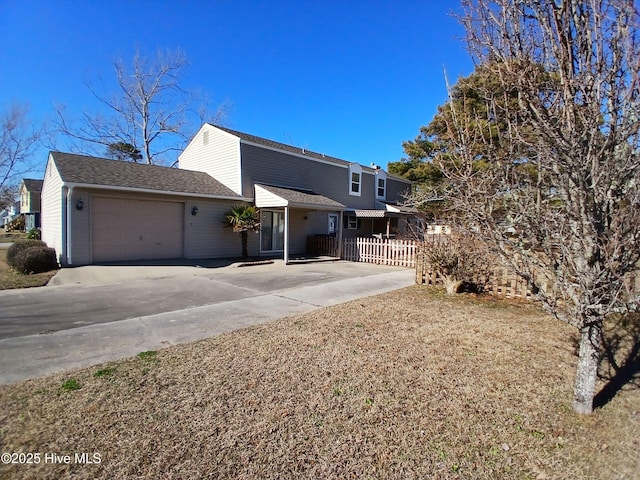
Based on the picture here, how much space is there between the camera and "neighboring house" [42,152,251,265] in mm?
11445

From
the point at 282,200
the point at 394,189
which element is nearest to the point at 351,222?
the point at 394,189

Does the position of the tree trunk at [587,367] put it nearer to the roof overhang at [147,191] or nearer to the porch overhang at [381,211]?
the roof overhang at [147,191]

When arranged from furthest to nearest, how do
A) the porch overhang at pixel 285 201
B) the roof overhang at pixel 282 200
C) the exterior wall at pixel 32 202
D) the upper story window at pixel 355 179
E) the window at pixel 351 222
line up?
the exterior wall at pixel 32 202 < the upper story window at pixel 355 179 < the window at pixel 351 222 < the roof overhang at pixel 282 200 < the porch overhang at pixel 285 201

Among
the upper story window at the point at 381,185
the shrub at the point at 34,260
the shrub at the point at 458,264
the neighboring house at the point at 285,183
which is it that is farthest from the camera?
the upper story window at the point at 381,185

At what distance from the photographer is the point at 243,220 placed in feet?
47.4

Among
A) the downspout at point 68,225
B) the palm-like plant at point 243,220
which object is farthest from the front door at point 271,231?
the downspout at point 68,225

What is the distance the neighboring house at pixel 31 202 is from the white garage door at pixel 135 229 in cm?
2973

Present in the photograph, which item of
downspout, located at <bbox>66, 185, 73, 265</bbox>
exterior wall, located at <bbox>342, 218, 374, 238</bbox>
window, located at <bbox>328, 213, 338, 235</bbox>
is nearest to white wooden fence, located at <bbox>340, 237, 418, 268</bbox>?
window, located at <bbox>328, 213, 338, 235</bbox>

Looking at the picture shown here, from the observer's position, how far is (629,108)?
238 cm

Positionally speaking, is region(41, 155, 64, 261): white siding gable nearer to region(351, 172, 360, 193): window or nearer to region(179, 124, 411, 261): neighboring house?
region(179, 124, 411, 261): neighboring house

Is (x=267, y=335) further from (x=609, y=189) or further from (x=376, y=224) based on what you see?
(x=376, y=224)

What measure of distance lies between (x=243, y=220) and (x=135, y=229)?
4139 millimetres

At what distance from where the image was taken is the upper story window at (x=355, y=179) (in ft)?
73.4

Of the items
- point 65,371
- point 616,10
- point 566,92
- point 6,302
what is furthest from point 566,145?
point 6,302
